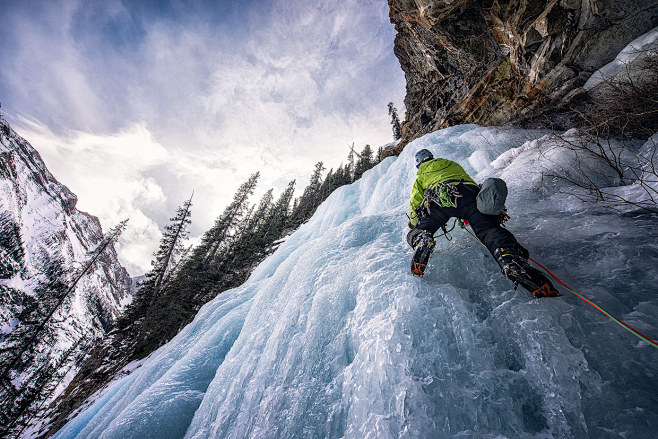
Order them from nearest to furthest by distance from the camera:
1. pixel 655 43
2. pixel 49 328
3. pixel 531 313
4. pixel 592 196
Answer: pixel 531 313 → pixel 592 196 → pixel 655 43 → pixel 49 328

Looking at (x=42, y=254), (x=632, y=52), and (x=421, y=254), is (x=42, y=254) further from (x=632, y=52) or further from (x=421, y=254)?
(x=632, y=52)

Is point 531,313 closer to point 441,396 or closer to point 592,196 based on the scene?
point 441,396

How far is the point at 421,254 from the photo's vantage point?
7.59 feet

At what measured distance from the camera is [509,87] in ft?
27.1

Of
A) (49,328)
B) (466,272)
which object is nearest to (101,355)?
(49,328)

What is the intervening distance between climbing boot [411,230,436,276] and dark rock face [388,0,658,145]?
7377mm

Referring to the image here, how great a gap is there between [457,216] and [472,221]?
0.20m

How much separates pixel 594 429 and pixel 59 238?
10659 centimetres

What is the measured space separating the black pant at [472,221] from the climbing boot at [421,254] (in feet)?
0.43

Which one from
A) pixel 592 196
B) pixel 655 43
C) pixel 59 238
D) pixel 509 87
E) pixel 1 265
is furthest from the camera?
pixel 59 238

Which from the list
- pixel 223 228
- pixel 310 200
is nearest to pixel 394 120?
pixel 310 200

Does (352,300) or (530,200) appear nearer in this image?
(352,300)

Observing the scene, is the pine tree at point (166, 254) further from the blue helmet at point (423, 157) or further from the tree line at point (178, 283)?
the blue helmet at point (423, 157)

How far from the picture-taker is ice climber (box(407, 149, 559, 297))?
179 cm
